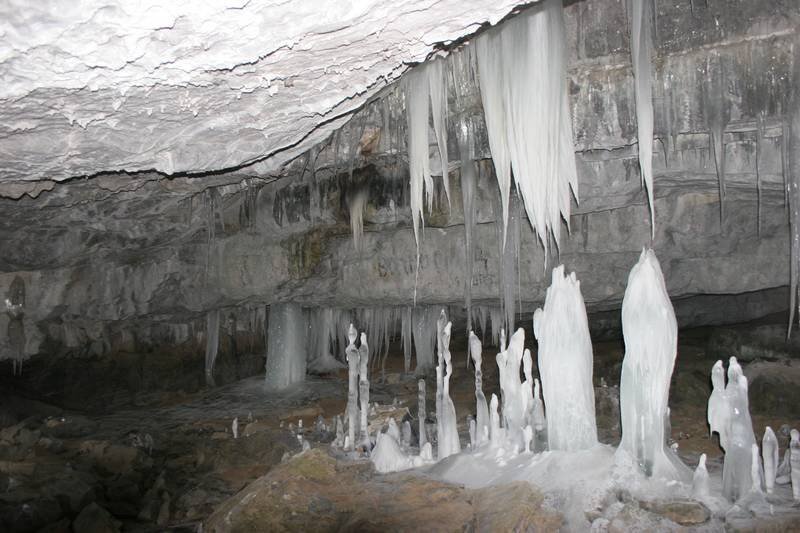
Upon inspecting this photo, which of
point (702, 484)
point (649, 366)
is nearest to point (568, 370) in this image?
point (649, 366)

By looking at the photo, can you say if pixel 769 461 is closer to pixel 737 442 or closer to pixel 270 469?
pixel 737 442

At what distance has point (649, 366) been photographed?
17.3 ft

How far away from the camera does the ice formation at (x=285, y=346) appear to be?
13.2 metres

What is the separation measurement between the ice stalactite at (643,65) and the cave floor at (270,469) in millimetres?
2929

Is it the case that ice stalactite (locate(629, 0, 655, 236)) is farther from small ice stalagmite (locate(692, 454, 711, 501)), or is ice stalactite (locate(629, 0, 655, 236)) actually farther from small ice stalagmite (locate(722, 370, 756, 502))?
small ice stalagmite (locate(692, 454, 711, 501))

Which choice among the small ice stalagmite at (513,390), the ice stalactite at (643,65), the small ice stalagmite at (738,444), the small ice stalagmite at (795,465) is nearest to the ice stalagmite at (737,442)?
the small ice stalagmite at (738,444)

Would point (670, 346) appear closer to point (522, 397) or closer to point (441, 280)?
point (522, 397)

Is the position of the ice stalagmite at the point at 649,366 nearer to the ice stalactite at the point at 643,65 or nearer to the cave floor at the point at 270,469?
the cave floor at the point at 270,469

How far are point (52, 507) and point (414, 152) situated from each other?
5.46 metres

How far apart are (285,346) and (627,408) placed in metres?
8.97

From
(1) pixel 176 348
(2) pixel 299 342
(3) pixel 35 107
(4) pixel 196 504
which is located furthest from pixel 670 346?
(1) pixel 176 348

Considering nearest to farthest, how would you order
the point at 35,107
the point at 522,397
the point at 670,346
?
the point at 35,107
the point at 670,346
the point at 522,397

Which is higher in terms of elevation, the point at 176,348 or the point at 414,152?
the point at 414,152

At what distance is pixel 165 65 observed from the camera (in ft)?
11.8
